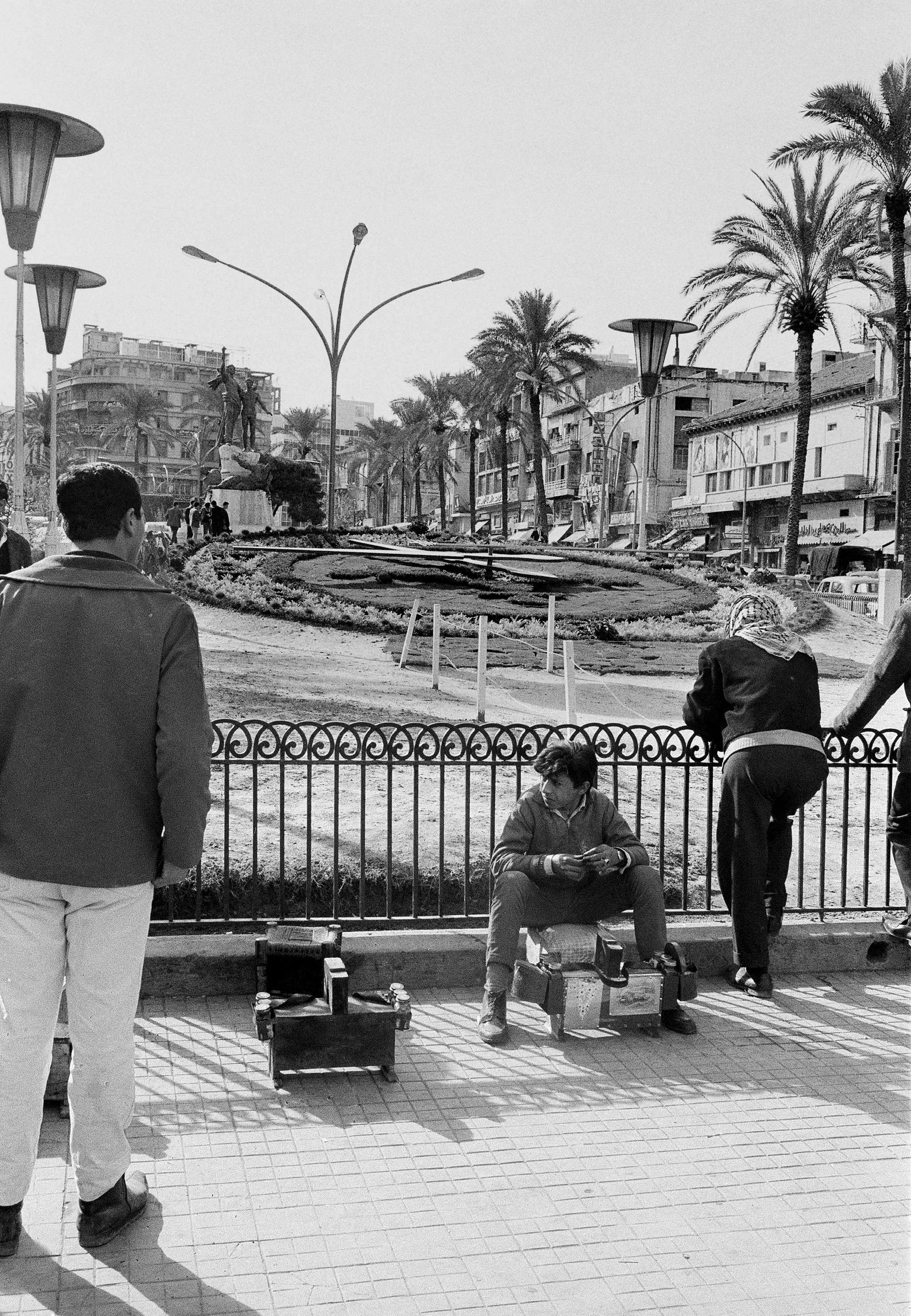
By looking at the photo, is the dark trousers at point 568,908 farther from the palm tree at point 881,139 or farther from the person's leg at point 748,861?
the palm tree at point 881,139

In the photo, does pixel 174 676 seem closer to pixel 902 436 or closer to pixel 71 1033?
pixel 71 1033

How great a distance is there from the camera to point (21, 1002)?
3.12 m

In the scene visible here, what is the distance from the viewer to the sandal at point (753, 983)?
5312mm

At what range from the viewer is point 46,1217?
3365 mm

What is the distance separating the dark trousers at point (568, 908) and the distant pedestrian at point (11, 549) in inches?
119

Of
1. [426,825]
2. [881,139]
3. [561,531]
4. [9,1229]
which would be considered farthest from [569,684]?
[561,531]

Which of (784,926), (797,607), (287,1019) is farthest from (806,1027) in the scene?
(797,607)

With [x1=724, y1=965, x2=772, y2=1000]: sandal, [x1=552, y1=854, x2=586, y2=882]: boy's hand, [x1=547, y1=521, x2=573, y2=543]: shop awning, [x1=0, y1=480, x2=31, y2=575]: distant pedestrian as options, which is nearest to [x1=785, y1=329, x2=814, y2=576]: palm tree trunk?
[x1=0, y1=480, x2=31, y2=575]: distant pedestrian

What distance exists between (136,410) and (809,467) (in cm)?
4466

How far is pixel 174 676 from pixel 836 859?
592 cm

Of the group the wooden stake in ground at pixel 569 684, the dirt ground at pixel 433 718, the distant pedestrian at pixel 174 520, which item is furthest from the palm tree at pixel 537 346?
the wooden stake in ground at pixel 569 684

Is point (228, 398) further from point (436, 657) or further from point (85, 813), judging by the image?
point (85, 813)

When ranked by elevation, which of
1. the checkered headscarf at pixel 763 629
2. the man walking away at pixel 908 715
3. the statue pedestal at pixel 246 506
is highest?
the statue pedestal at pixel 246 506

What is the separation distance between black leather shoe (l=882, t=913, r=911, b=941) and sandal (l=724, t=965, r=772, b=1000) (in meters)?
0.68
